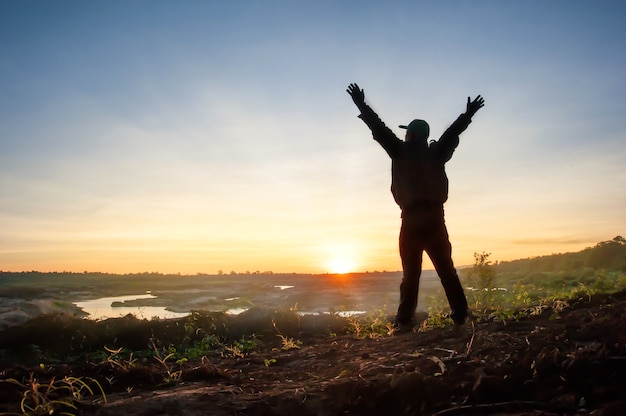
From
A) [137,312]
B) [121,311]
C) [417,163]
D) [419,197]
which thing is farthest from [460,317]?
[121,311]

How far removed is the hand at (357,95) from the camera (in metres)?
7.25

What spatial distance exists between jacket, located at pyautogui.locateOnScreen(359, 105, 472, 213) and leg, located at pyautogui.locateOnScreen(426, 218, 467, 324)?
20.9 inches

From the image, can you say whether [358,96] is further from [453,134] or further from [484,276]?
[484,276]

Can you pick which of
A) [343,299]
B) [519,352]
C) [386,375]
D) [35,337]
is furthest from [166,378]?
[343,299]

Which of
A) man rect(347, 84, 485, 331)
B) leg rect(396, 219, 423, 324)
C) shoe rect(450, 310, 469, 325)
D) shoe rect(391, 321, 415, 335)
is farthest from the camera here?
shoe rect(391, 321, 415, 335)

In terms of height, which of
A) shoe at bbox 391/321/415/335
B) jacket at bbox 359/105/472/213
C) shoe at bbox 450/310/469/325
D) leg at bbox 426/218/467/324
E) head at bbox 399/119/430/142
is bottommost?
shoe at bbox 391/321/415/335

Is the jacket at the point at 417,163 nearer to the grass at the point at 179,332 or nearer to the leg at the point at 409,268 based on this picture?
the leg at the point at 409,268

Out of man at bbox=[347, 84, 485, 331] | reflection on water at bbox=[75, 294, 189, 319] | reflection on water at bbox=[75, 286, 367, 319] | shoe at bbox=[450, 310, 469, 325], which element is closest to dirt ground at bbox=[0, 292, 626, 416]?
shoe at bbox=[450, 310, 469, 325]

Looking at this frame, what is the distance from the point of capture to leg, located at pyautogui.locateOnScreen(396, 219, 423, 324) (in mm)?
7293

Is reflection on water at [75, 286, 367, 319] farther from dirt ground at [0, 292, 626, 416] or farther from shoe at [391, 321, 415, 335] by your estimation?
dirt ground at [0, 292, 626, 416]

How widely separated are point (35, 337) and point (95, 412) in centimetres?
914

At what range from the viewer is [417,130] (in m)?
7.51

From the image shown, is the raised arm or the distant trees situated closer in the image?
the raised arm

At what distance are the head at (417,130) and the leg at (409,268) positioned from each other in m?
1.38
